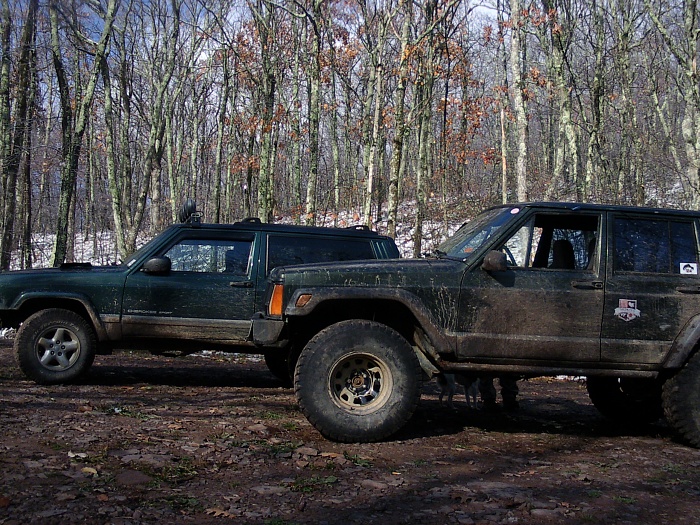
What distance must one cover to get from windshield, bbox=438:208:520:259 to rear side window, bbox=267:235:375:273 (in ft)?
6.74

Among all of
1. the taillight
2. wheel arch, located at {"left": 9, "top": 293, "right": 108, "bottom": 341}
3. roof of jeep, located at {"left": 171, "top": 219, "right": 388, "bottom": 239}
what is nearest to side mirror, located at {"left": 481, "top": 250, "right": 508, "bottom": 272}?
the taillight

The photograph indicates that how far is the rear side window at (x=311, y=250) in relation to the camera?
320 inches

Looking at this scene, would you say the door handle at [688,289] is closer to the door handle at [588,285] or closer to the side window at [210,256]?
the door handle at [588,285]

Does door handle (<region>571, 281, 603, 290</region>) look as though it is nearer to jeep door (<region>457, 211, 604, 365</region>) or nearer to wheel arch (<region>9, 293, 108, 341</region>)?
jeep door (<region>457, 211, 604, 365</region>)

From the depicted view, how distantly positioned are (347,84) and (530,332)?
27146mm

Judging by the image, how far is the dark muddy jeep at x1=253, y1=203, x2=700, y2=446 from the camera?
17.8ft

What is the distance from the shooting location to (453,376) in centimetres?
623

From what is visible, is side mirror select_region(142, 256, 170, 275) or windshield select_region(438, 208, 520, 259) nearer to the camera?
windshield select_region(438, 208, 520, 259)

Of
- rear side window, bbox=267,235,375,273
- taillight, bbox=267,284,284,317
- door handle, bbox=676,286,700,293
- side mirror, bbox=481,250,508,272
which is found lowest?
taillight, bbox=267,284,284,317

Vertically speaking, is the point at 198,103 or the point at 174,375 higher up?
the point at 198,103

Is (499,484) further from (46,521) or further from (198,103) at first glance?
(198,103)

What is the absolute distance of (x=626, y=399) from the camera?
6.85 metres

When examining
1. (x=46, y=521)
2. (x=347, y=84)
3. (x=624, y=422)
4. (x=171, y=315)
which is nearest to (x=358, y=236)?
(x=171, y=315)

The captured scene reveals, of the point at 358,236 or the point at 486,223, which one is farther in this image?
the point at 358,236
